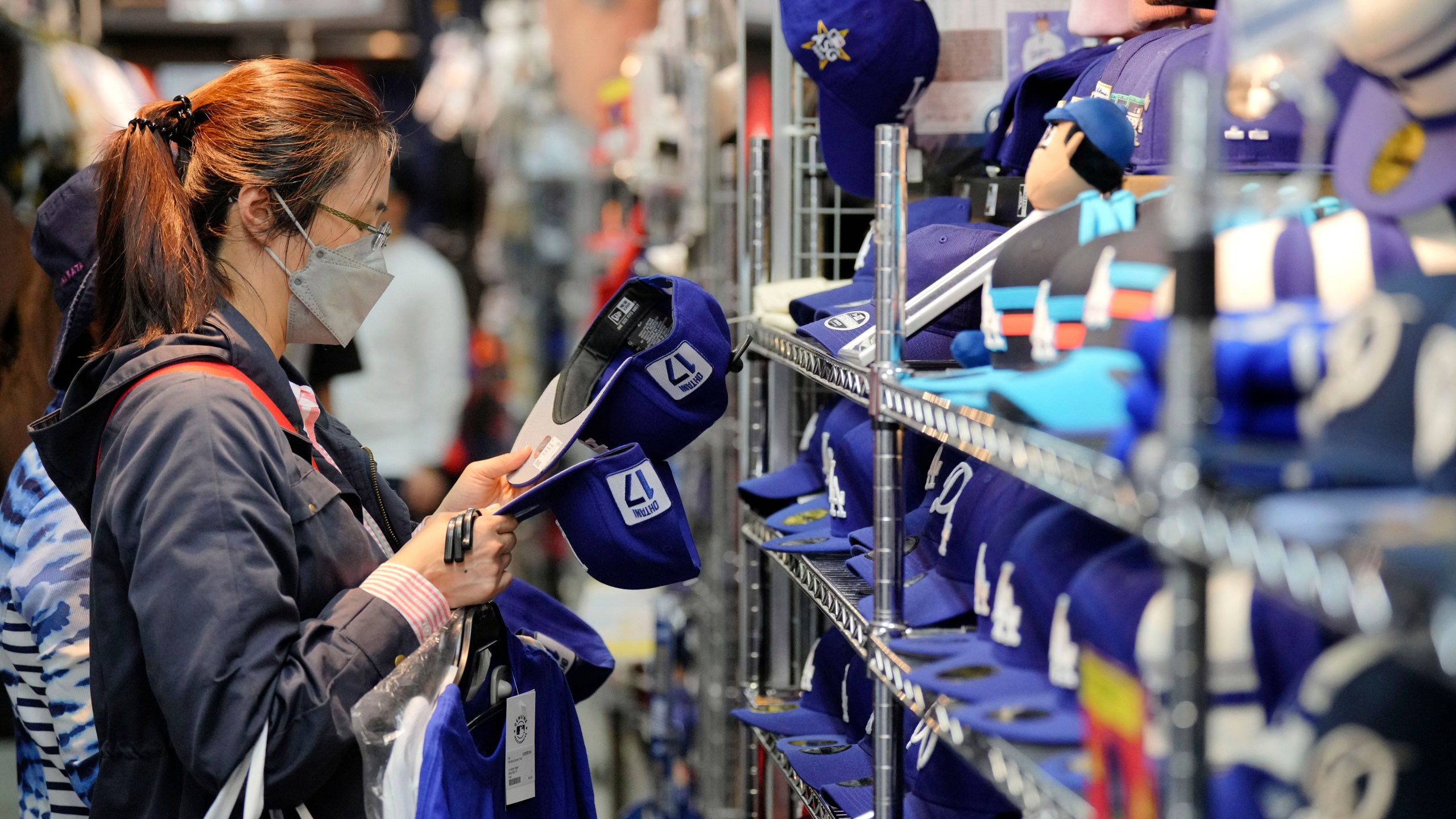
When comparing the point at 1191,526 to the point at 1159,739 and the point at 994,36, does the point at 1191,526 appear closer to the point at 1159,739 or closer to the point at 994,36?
the point at 1159,739

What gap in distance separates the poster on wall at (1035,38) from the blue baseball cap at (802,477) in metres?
0.63

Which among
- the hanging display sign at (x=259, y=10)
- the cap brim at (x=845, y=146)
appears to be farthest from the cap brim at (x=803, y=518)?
the hanging display sign at (x=259, y=10)

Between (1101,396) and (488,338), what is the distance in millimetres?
5289

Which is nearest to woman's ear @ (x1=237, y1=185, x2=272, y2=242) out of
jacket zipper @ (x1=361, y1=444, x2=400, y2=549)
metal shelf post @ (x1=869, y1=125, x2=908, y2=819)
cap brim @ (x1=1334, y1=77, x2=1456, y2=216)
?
jacket zipper @ (x1=361, y1=444, x2=400, y2=549)

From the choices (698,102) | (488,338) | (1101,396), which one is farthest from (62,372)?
(488,338)

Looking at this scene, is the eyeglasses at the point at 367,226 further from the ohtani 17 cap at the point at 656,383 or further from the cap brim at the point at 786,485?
the cap brim at the point at 786,485

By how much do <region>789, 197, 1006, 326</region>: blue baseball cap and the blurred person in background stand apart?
2.68 meters

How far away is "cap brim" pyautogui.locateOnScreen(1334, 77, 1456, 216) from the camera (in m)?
0.71

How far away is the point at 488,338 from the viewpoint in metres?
5.94

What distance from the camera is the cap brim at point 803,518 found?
2.06 m

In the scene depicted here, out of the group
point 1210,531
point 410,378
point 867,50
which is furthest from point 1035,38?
point 410,378

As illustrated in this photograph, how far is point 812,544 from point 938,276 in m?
0.50

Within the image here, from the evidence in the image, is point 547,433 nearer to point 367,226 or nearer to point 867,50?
point 367,226

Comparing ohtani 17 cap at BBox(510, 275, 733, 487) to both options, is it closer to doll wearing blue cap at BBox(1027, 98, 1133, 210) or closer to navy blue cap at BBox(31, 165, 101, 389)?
doll wearing blue cap at BBox(1027, 98, 1133, 210)
